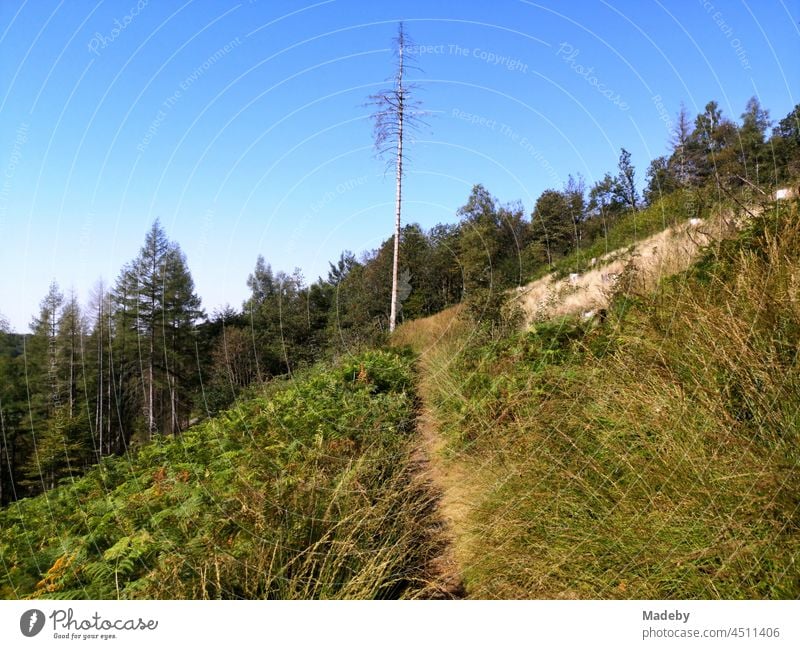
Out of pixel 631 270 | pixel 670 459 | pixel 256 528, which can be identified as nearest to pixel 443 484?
pixel 256 528

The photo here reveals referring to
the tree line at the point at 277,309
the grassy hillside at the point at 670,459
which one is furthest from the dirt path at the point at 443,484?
the tree line at the point at 277,309

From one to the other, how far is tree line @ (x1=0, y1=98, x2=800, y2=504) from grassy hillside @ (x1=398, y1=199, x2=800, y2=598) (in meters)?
1.24

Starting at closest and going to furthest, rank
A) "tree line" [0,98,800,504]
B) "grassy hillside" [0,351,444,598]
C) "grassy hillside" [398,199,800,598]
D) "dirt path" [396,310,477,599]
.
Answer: "grassy hillside" [398,199,800,598], "grassy hillside" [0,351,444,598], "dirt path" [396,310,477,599], "tree line" [0,98,800,504]

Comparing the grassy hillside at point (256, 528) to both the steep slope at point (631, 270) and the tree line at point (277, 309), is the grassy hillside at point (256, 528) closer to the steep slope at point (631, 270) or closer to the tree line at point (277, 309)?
the tree line at point (277, 309)

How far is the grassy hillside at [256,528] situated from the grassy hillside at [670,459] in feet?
2.03

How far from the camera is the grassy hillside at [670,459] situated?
1.70 m

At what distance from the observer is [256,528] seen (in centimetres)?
225

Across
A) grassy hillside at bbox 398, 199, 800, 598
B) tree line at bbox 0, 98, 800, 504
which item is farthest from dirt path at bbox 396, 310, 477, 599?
tree line at bbox 0, 98, 800, 504

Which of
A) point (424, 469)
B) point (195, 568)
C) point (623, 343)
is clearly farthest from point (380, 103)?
point (195, 568)

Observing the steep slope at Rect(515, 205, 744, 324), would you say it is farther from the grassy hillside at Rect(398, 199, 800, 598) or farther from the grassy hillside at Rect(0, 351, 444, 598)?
the grassy hillside at Rect(0, 351, 444, 598)

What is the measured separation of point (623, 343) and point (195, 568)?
327 cm

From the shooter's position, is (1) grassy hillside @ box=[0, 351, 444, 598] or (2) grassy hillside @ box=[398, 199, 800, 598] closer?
(2) grassy hillside @ box=[398, 199, 800, 598]

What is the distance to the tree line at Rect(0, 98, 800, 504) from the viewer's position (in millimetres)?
3799

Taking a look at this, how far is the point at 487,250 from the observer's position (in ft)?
20.0
